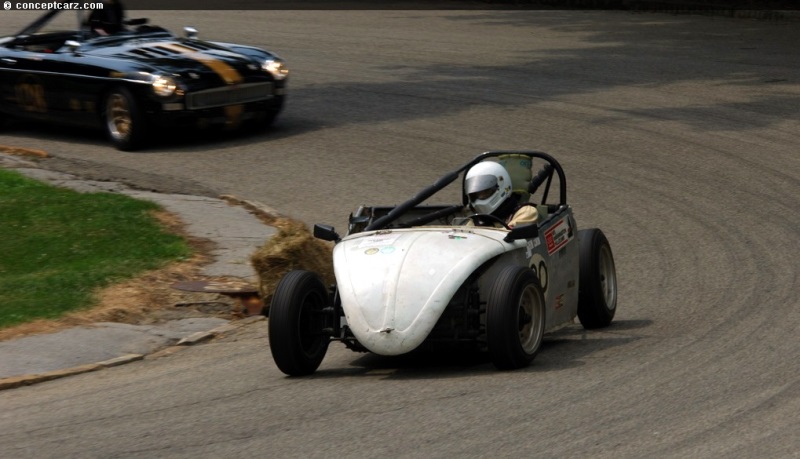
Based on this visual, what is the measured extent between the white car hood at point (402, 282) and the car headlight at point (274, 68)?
7952mm

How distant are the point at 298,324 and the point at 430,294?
75 centimetres

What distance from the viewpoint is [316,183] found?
43.2 feet

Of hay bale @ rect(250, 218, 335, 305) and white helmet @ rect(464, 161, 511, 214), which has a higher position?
white helmet @ rect(464, 161, 511, 214)

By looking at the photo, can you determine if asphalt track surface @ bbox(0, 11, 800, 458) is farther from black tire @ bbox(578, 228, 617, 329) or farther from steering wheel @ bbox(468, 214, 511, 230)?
steering wheel @ bbox(468, 214, 511, 230)

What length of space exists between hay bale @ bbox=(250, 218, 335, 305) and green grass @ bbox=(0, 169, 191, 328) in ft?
3.90

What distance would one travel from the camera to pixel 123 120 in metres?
14.8

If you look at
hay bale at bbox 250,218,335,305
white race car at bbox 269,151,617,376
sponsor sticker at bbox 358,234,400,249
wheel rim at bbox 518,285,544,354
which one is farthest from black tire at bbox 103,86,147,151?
wheel rim at bbox 518,285,544,354

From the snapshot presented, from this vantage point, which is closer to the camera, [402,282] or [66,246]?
[402,282]

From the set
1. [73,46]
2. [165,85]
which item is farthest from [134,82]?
[73,46]

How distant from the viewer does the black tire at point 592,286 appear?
8.28m

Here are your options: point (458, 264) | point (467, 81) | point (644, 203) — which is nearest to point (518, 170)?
point (458, 264)

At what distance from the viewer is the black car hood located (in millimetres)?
14320

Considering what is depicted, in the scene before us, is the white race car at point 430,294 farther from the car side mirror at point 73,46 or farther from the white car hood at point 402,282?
the car side mirror at point 73,46

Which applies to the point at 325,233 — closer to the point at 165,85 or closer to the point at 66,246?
the point at 66,246
